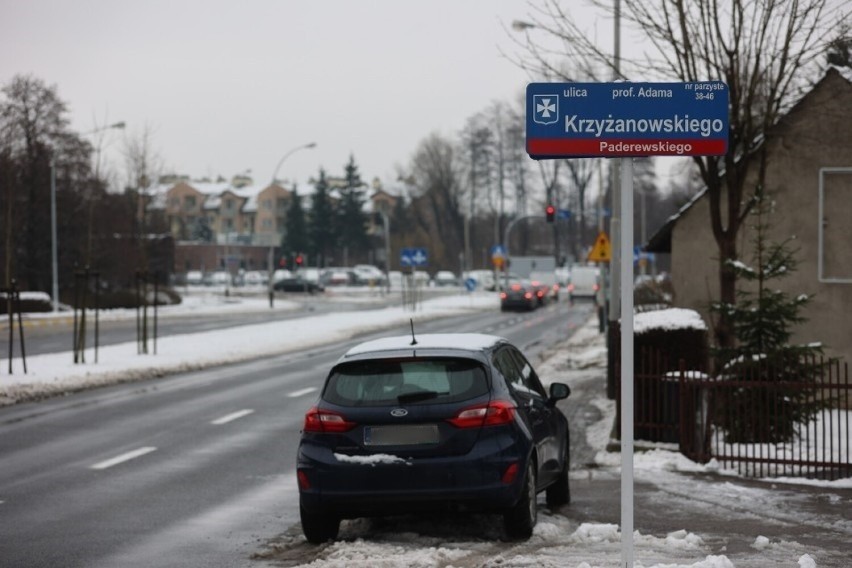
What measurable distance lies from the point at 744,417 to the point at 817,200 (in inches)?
240

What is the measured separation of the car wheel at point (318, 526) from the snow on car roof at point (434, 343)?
3.65 feet

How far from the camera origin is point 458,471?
26.7 feet

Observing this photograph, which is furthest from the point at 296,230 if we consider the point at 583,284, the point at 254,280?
the point at 583,284

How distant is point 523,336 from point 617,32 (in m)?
15.4

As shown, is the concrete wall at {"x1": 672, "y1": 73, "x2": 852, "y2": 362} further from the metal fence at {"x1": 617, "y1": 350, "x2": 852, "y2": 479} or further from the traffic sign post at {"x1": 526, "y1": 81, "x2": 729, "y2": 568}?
the traffic sign post at {"x1": 526, "y1": 81, "x2": 729, "y2": 568}

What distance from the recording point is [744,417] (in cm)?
1327

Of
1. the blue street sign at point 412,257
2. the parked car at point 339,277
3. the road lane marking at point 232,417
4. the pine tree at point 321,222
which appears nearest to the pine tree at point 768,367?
the road lane marking at point 232,417

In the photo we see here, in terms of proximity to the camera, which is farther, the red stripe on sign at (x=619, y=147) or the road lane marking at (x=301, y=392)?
the road lane marking at (x=301, y=392)

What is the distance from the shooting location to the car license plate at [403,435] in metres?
8.20

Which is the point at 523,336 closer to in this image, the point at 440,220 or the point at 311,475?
the point at 311,475

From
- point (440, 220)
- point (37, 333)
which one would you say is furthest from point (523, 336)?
point (440, 220)

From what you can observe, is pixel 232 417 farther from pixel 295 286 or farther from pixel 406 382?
pixel 295 286

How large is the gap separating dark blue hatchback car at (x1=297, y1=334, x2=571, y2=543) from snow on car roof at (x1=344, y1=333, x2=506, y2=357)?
7 cm

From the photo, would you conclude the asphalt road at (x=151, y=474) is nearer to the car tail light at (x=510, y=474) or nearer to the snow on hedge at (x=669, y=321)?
the car tail light at (x=510, y=474)
